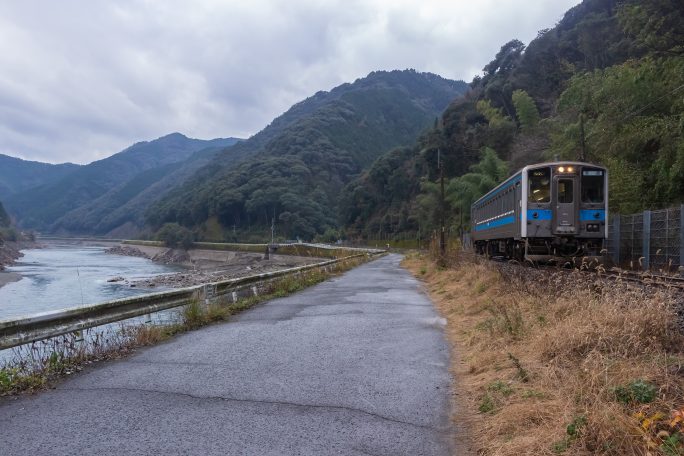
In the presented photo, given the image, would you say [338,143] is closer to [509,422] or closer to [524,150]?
[524,150]

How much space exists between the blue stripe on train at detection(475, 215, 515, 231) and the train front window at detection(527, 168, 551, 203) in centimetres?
162

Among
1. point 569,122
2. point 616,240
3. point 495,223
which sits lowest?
point 616,240

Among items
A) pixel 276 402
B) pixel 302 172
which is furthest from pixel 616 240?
pixel 302 172

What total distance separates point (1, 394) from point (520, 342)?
531 cm

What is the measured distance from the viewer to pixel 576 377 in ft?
12.9

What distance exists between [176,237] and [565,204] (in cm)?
10057

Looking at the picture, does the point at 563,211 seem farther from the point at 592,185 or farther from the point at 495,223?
the point at 495,223

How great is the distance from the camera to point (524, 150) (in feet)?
128

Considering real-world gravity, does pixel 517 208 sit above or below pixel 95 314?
above

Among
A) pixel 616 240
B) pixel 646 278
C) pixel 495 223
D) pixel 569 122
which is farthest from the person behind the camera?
pixel 569 122

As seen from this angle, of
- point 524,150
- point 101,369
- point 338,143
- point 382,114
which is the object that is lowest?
point 101,369

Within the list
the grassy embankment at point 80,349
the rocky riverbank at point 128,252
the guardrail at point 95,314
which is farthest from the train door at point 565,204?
the rocky riverbank at point 128,252

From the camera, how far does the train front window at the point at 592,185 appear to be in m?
15.4

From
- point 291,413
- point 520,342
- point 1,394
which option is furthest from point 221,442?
point 520,342
